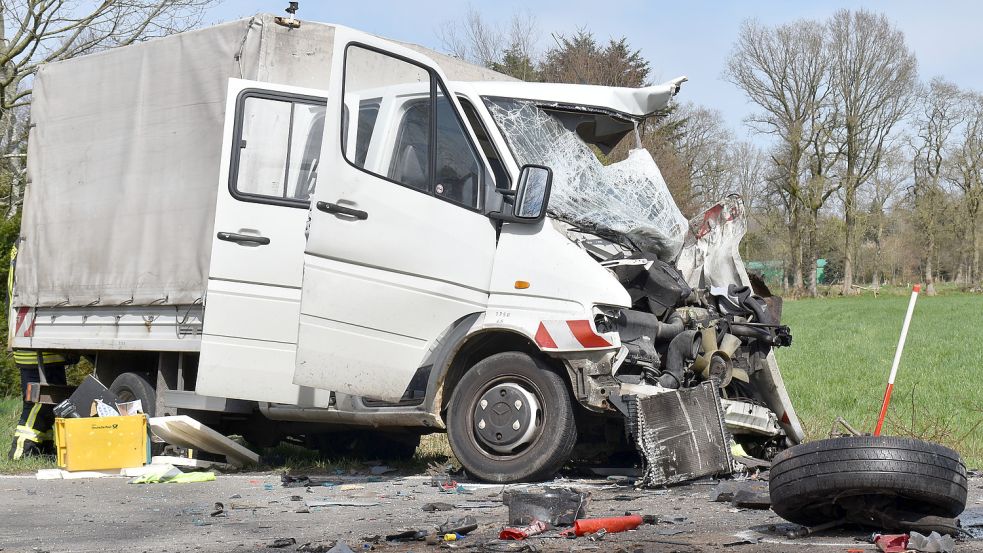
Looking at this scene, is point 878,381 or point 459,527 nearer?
point 459,527

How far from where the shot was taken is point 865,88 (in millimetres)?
48750

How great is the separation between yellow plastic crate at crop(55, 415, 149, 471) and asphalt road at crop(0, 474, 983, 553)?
0.59 m

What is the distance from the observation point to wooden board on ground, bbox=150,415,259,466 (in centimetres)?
784

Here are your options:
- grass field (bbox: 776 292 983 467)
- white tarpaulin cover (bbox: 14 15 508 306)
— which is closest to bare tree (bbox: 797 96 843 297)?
grass field (bbox: 776 292 983 467)

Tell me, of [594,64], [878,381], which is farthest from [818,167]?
[878,381]

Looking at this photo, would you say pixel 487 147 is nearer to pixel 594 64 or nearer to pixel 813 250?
pixel 594 64

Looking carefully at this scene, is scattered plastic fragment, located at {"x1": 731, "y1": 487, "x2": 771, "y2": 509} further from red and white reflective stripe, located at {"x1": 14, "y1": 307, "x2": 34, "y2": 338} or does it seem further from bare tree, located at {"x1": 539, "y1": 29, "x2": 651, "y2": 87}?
bare tree, located at {"x1": 539, "y1": 29, "x2": 651, "y2": 87}

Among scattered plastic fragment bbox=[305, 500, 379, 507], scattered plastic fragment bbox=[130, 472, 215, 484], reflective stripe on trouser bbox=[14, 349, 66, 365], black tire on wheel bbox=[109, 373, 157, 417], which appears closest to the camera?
scattered plastic fragment bbox=[305, 500, 379, 507]

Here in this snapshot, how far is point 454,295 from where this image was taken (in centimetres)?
659

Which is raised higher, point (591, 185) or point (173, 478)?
point (591, 185)

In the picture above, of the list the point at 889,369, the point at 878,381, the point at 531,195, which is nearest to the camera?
the point at 531,195

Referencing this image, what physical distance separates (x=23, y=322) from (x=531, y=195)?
5.11 m

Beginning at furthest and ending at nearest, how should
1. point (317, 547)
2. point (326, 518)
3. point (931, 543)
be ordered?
1. point (326, 518)
2. point (317, 547)
3. point (931, 543)

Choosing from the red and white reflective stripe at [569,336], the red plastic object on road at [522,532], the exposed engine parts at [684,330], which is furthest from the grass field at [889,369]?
the red plastic object on road at [522,532]
